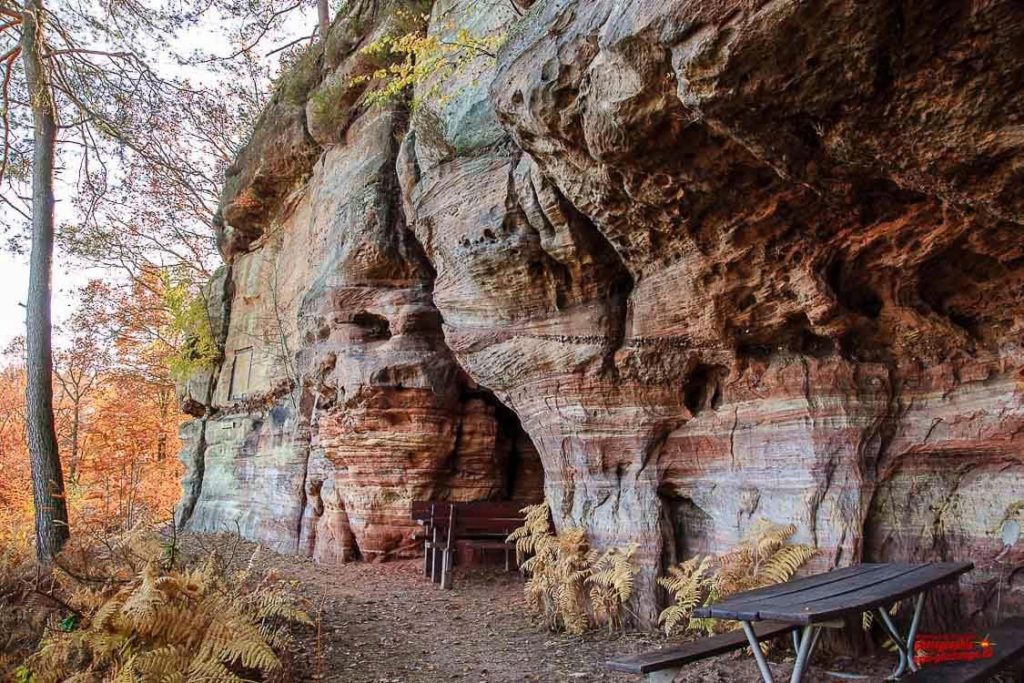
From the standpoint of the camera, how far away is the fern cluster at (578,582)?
6953 mm

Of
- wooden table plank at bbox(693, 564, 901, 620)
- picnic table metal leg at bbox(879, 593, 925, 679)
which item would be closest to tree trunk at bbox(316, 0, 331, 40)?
wooden table plank at bbox(693, 564, 901, 620)

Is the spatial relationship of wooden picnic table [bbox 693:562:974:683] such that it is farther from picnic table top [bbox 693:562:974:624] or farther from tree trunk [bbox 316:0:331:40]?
tree trunk [bbox 316:0:331:40]

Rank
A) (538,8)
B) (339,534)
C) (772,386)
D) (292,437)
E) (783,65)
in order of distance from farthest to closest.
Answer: (292,437), (339,534), (772,386), (538,8), (783,65)

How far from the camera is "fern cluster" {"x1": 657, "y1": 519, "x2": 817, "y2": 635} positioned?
19.1ft

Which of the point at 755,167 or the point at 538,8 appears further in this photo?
the point at 538,8

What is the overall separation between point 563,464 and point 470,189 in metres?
3.79

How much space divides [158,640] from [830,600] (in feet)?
15.9

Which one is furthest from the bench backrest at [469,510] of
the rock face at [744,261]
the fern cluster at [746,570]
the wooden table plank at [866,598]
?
the wooden table plank at [866,598]

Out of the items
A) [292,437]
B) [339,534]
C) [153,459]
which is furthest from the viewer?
[153,459]

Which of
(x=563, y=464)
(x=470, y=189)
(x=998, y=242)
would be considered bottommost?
(x=563, y=464)

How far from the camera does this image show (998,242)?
5047 mm

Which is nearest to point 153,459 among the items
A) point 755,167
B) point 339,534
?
point 339,534

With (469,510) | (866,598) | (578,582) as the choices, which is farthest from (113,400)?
(866,598)

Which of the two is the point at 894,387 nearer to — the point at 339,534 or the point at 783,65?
the point at 783,65
